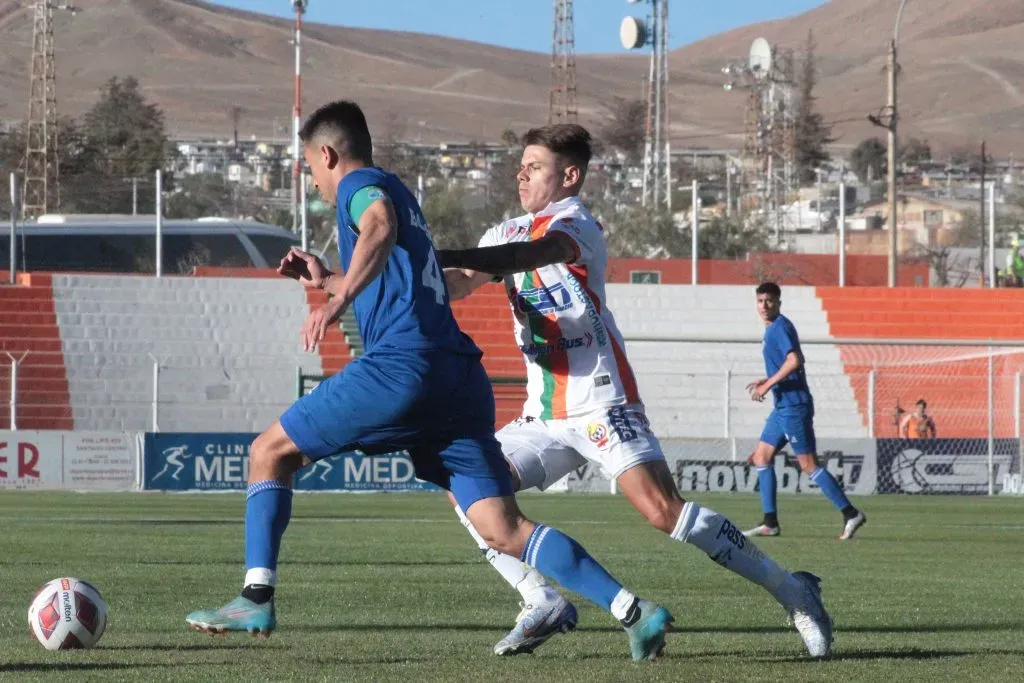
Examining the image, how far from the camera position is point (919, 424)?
90.2 ft

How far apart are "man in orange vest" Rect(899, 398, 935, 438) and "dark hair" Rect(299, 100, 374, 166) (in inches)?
883

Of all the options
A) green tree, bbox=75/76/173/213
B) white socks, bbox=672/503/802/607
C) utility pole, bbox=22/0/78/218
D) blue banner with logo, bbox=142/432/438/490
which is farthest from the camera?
utility pole, bbox=22/0/78/218

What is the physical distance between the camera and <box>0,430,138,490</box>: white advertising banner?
941 inches

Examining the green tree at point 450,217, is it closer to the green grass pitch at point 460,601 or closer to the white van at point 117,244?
the white van at point 117,244

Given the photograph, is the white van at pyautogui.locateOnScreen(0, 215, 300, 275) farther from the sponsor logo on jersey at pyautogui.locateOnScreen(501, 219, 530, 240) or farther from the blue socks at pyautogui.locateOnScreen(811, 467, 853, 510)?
the sponsor logo on jersey at pyautogui.locateOnScreen(501, 219, 530, 240)

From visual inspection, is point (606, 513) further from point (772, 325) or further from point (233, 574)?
point (233, 574)

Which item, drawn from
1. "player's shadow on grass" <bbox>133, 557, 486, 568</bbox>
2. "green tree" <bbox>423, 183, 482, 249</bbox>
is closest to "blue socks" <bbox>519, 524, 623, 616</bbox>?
Result: "player's shadow on grass" <bbox>133, 557, 486, 568</bbox>

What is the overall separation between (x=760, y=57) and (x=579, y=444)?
49.7m

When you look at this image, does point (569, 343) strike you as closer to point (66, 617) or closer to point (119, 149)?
point (66, 617)

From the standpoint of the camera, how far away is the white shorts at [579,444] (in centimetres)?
656

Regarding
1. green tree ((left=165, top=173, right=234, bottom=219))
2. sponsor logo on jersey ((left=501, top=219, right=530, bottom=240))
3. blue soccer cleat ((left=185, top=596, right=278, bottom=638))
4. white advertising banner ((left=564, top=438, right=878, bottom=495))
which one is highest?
green tree ((left=165, top=173, right=234, bottom=219))

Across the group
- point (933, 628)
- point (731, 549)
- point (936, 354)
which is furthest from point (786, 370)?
point (936, 354)

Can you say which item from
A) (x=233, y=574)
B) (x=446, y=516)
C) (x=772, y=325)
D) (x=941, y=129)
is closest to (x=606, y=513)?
(x=446, y=516)

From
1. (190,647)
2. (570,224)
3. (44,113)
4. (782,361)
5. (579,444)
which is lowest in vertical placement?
(190,647)
